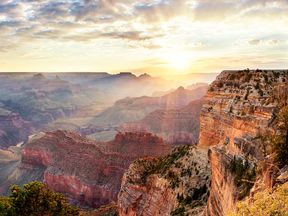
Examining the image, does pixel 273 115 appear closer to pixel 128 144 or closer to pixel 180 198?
pixel 180 198

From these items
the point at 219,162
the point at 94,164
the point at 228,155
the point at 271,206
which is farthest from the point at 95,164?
the point at 271,206

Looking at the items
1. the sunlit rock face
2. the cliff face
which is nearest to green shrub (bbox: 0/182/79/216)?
the cliff face

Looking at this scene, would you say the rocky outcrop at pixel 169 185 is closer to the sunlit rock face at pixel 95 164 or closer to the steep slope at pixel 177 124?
the sunlit rock face at pixel 95 164

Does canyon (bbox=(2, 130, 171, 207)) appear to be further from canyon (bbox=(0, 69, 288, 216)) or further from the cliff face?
the cliff face

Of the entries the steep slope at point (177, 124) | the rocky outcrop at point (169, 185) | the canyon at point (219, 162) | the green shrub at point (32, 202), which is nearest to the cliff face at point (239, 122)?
the canyon at point (219, 162)

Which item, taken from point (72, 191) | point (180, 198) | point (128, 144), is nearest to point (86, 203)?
point (72, 191)

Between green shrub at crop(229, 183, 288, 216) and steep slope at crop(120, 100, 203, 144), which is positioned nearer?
green shrub at crop(229, 183, 288, 216)
